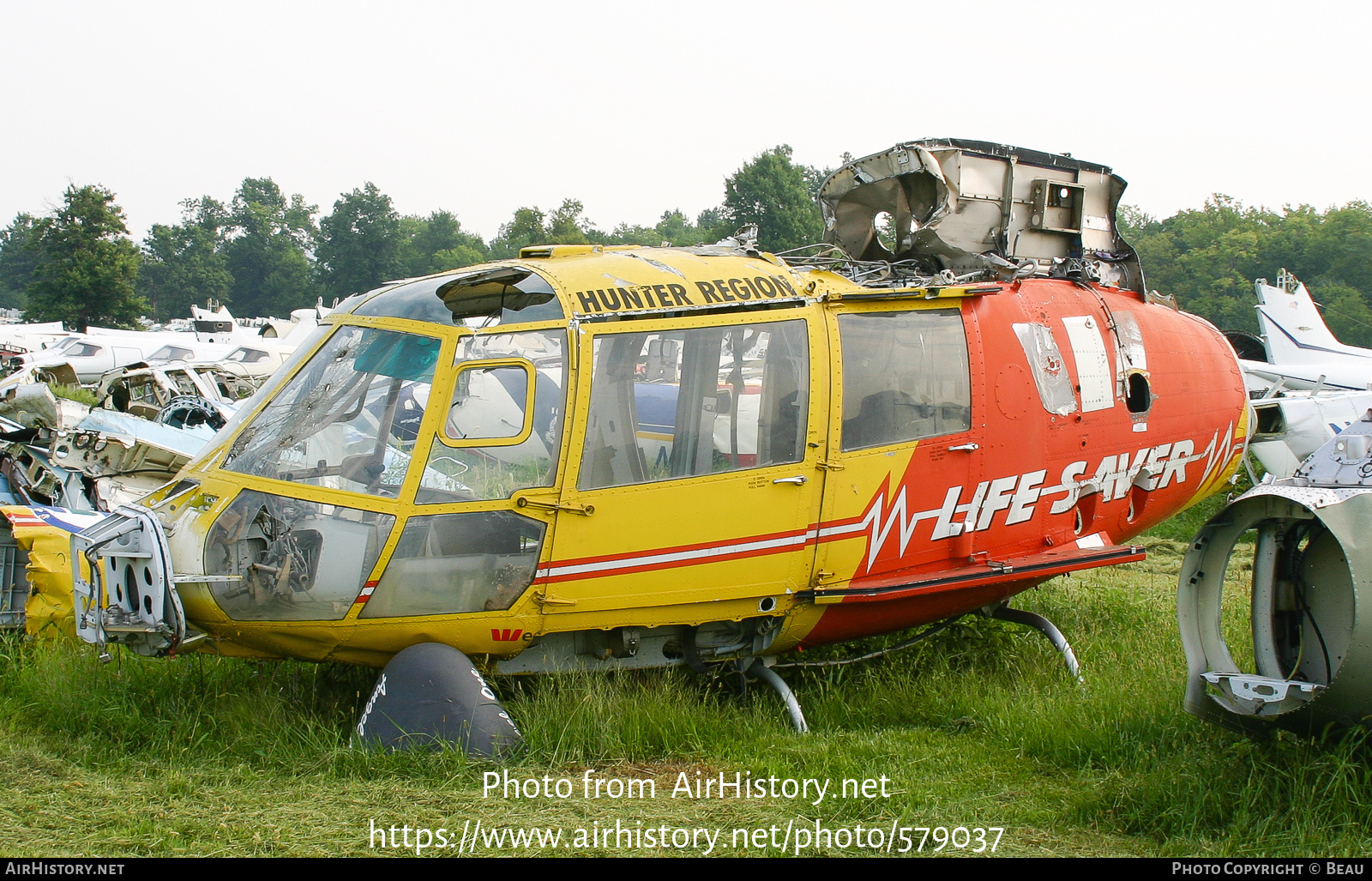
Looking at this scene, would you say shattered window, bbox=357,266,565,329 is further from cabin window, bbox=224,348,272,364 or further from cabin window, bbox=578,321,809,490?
cabin window, bbox=224,348,272,364

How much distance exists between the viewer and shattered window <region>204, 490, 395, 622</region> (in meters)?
4.81

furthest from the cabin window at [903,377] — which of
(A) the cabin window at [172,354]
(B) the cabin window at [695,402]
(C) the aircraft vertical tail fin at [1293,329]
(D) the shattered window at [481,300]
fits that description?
(A) the cabin window at [172,354]

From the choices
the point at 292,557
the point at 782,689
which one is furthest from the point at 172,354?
the point at 782,689

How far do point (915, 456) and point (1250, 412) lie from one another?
3.88m

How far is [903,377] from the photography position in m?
5.83

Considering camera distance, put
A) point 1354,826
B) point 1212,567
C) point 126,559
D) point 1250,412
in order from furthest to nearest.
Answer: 1. point 1250,412
2. point 126,559
3. point 1212,567
4. point 1354,826

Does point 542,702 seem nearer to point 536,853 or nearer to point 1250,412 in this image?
point 536,853

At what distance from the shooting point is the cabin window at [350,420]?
492 cm

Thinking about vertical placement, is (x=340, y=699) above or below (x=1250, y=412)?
below

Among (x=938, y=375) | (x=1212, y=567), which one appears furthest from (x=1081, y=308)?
(x=1212, y=567)

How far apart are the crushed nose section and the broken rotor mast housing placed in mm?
3047

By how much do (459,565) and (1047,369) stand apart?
3.78 metres

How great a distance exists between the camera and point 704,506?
5.17m

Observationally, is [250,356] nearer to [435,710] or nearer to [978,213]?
[978,213]
